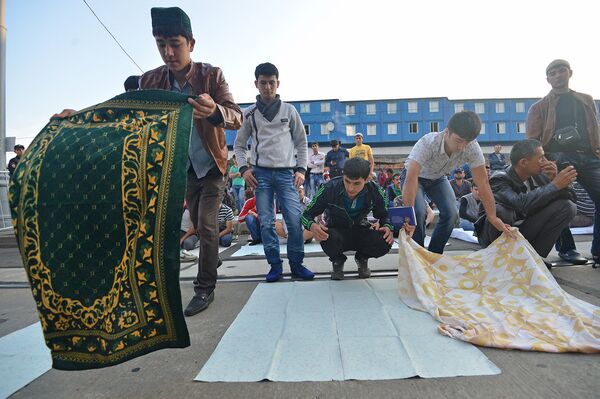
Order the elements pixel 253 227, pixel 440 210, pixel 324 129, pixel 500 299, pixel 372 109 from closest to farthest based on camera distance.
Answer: pixel 500 299
pixel 440 210
pixel 253 227
pixel 324 129
pixel 372 109

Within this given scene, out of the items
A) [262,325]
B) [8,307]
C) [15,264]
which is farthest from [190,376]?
[15,264]

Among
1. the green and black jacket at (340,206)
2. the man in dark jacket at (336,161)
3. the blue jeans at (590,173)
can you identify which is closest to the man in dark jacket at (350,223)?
the green and black jacket at (340,206)

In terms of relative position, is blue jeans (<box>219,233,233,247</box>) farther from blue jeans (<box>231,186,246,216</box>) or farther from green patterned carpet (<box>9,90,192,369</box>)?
green patterned carpet (<box>9,90,192,369</box>)

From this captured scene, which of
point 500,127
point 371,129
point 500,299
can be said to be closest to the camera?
point 500,299

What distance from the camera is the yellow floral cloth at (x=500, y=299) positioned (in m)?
1.43

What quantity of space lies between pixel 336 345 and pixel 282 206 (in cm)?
158

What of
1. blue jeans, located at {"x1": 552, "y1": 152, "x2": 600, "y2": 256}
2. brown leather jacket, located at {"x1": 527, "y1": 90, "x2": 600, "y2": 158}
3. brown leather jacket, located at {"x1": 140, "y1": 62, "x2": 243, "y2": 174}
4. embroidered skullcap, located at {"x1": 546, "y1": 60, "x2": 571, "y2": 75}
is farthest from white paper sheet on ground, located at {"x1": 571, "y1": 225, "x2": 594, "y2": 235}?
brown leather jacket, located at {"x1": 140, "y1": 62, "x2": 243, "y2": 174}

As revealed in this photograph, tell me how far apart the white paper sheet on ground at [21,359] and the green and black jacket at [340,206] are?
1786 millimetres

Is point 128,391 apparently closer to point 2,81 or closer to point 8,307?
point 8,307

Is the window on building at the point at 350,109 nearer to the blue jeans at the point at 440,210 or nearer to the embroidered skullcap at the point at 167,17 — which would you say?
the blue jeans at the point at 440,210

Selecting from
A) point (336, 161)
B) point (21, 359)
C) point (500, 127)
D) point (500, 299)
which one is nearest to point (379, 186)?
point (500, 299)

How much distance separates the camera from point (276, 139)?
286cm

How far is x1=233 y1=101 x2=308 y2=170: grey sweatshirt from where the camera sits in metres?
2.84

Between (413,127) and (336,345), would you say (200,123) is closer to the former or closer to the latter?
(336,345)
